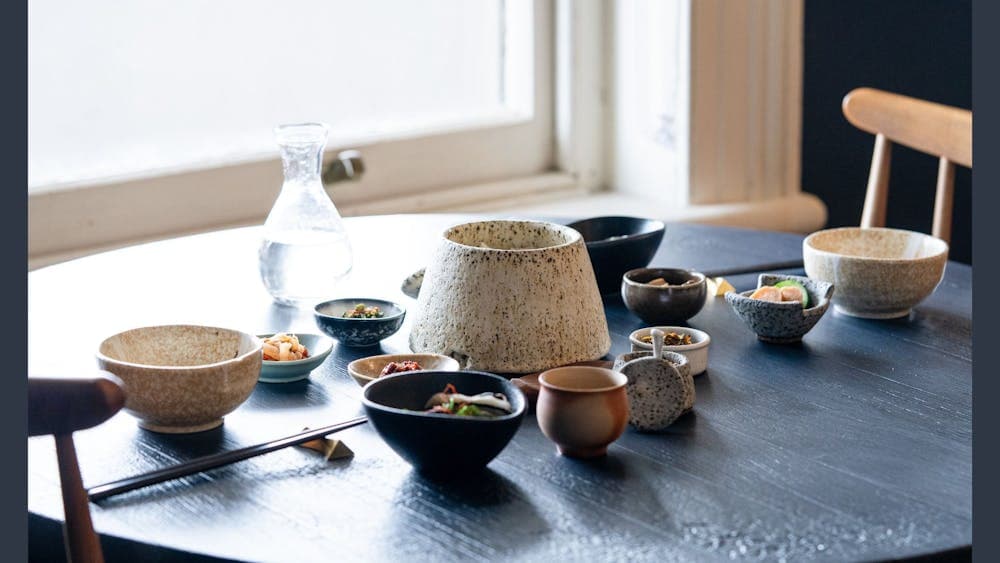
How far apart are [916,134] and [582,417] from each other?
1.18 m

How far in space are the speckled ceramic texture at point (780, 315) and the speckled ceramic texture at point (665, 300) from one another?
37 mm

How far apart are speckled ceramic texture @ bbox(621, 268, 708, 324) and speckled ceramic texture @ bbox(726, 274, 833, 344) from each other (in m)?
0.04

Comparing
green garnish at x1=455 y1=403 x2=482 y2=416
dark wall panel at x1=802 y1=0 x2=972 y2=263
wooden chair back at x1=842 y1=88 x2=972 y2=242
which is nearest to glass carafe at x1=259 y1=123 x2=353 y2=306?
green garnish at x1=455 y1=403 x2=482 y2=416

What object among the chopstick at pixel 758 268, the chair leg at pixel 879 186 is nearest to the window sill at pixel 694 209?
the chair leg at pixel 879 186

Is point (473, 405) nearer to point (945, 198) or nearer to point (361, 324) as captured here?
point (361, 324)

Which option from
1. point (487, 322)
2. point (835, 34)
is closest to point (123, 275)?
point (487, 322)

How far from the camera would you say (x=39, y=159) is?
229 cm

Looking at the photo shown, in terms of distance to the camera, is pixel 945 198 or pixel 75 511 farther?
pixel 945 198

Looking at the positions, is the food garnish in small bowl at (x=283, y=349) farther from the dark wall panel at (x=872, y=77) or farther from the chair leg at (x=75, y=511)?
the dark wall panel at (x=872, y=77)

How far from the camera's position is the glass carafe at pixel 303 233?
138 centimetres

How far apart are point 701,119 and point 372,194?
70cm

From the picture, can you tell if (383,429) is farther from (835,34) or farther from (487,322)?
(835,34)

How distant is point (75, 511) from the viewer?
2.82ft

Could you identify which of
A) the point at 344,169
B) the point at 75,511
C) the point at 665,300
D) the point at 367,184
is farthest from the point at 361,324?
the point at 367,184
